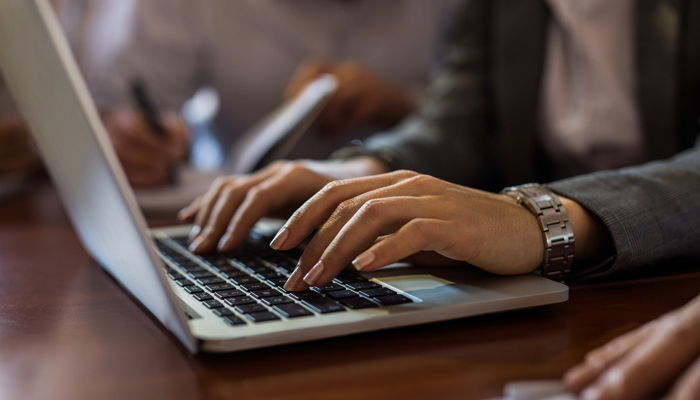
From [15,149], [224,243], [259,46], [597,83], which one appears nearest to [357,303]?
[224,243]

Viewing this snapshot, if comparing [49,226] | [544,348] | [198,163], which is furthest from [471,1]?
[198,163]

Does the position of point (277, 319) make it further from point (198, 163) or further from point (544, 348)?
point (198, 163)

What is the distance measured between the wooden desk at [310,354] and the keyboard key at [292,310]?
20 mm

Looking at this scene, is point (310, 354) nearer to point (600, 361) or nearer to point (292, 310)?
point (292, 310)

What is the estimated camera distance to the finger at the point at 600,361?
37cm

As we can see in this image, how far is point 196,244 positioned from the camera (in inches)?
28.2

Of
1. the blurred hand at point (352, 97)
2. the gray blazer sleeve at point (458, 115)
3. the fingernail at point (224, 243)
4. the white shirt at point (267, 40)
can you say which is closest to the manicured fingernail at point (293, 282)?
the fingernail at point (224, 243)

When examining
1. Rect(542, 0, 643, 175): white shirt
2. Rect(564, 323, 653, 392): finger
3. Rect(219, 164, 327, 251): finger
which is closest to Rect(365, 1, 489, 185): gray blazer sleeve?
A: Rect(542, 0, 643, 175): white shirt

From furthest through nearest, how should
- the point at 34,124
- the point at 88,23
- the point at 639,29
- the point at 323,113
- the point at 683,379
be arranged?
the point at 88,23
the point at 323,113
the point at 639,29
the point at 34,124
the point at 683,379

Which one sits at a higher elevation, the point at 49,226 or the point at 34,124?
the point at 34,124

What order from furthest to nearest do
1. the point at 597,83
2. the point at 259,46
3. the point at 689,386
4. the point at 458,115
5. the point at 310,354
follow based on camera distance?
1. the point at 259,46
2. the point at 458,115
3. the point at 597,83
4. the point at 310,354
5. the point at 689,386

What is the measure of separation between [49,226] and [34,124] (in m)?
0.32

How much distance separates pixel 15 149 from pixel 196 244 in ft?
3.02

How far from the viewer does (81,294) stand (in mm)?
622
